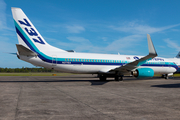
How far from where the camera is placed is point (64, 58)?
1953 centimetres

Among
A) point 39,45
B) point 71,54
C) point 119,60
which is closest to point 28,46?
point 39,45

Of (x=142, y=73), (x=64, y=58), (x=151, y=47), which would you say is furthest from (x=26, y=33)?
(x=142, y=73)

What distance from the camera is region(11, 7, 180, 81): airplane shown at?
18047 millimetres

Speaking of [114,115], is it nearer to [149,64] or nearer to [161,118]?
[161,118]

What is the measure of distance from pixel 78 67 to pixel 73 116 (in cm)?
1504

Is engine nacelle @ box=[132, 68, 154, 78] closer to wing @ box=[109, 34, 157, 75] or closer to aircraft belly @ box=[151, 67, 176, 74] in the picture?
wing @ box=[109, 34, 157, 75]

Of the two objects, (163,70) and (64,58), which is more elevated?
(64,58)

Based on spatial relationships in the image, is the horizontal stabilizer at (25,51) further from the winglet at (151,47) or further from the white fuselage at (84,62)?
the winglet at (151,47)

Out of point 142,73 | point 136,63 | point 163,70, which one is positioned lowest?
point 142,73

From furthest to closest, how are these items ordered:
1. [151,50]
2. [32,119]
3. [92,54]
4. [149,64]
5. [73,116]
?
1. [149,64]
2. [92,54]
3. [151,50]
4. [73,116]
5. [32,119]

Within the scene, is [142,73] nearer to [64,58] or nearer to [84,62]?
[84,62]

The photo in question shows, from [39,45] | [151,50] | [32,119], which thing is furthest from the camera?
[39,45]

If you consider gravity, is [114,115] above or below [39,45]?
below

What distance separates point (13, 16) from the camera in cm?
1798
